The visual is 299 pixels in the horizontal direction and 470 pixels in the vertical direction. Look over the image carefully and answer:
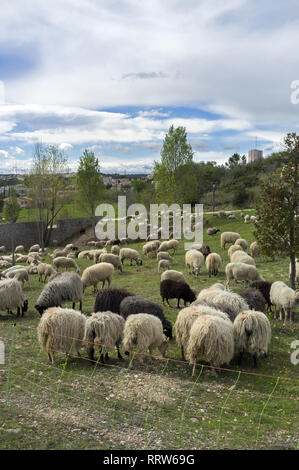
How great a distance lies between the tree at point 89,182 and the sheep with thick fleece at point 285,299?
102 feet

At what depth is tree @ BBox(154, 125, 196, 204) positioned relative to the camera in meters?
41.0

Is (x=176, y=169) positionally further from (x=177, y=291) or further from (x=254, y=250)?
(x=177, y=291)

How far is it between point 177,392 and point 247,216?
A: 28.7 m

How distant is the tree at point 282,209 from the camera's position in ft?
42.1

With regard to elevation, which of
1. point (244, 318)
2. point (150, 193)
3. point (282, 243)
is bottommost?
point (244, 318)

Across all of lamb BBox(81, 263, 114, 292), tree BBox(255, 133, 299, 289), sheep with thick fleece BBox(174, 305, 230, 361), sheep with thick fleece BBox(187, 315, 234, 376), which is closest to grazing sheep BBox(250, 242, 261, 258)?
tree BBox(255, 133, 299, 289)

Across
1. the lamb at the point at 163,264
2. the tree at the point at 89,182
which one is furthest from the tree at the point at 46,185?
the lamb at the point at 163,264

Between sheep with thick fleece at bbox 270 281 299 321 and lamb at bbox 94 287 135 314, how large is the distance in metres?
4.72

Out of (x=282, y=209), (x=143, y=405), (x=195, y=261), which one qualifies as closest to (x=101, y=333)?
(x=143, y=405)

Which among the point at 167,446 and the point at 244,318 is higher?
the point at 244,318

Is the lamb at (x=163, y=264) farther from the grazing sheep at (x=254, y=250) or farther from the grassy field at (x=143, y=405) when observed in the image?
the grassy field at (x=143, y=405)

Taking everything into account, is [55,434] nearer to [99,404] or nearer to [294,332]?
[99,404]

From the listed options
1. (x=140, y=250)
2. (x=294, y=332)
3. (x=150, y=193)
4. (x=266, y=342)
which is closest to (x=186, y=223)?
(x=140, y=250)

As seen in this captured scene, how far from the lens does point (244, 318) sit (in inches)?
334
